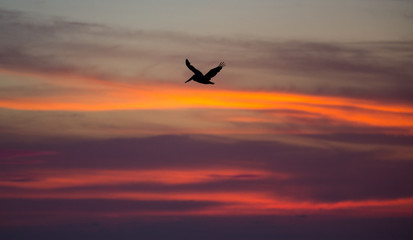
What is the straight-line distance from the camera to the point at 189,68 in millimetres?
118750

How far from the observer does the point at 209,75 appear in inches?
4530

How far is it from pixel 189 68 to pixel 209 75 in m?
4.56
